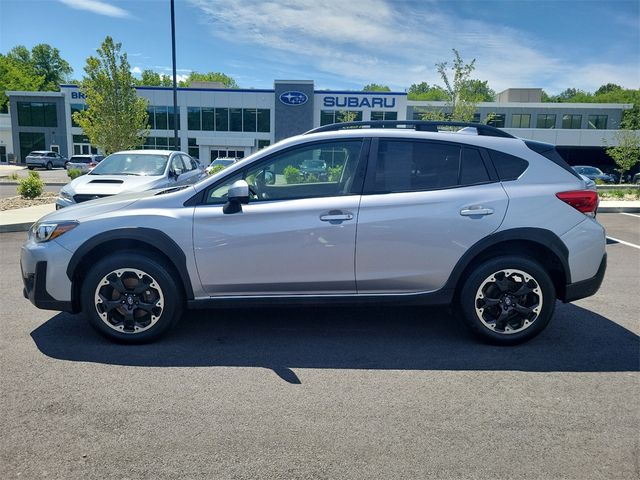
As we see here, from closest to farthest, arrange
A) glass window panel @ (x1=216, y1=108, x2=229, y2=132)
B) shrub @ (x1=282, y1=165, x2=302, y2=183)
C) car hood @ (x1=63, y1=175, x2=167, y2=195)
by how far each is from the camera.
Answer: shrub @ (x1=282, y1=165, x2=302, y2=183) < car hood @ (x1=63, y1=175, x2=167, y2=195) < glass window panel @ (x1=216, y1=108, x2=229, y2=132)

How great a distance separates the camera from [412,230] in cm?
402

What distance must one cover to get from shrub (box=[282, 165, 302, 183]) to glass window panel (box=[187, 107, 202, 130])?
45.6m

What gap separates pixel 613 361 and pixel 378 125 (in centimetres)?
279

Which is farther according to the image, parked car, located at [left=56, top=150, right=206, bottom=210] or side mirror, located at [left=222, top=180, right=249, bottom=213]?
parked car, located at [left=56, top=150, right=206, bottom=210]

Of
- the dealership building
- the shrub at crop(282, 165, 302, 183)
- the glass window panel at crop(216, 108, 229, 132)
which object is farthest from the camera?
the glass window panel at crop(216, 108, 229, 132)

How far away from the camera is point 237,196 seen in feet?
12.6

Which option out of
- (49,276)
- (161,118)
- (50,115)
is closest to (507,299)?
(49,276)

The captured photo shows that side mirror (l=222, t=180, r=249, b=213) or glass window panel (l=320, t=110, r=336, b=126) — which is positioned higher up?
glass window panel (l=320, t=110, r=336, b=126)

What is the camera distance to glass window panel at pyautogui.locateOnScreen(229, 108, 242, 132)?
154 ft

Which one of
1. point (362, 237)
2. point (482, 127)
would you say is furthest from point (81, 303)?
point (482, 127)

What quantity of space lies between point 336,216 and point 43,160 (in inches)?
1964

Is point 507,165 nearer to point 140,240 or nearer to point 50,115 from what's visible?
point 140,240

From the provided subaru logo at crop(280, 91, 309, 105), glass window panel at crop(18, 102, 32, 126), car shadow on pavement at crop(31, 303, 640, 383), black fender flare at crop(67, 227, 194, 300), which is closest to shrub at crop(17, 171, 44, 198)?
car shadow on pavement at crop(31, 303, 640, 383)

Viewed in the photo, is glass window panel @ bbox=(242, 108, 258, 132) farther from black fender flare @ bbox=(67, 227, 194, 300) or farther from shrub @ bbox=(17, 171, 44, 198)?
black fender flare @ bbox=(67, 227, 194, 300)
